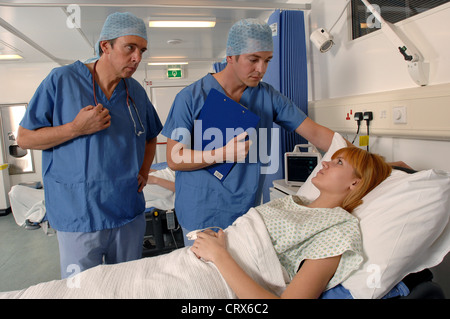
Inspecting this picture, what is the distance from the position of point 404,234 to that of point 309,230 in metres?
0.30

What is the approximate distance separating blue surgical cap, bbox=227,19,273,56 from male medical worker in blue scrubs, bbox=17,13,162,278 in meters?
0.40

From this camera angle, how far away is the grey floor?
98.9 inches

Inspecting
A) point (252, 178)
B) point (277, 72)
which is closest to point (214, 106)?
point (252, 178)

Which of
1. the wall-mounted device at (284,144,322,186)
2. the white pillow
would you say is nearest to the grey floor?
the wall-mounted device at (284,144,322,186)

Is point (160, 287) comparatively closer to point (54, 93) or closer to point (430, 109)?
point (54, 93)

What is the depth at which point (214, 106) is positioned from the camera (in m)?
1.33

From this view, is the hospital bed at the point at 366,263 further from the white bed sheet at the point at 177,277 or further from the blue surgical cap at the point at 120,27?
the blue surgical cap at the point at 120,27

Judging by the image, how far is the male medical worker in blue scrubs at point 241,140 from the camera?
4.30ft

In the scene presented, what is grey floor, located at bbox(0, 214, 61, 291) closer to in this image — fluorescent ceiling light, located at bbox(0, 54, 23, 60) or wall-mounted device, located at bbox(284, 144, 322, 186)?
wall-mounted device, located at bbox(284, 144, 322, 186)

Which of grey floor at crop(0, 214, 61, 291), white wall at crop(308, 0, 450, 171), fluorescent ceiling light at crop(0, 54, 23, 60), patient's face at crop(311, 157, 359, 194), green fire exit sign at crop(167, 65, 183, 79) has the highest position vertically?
fluorescent ceiling light at crop(0, 54, 23, 60)

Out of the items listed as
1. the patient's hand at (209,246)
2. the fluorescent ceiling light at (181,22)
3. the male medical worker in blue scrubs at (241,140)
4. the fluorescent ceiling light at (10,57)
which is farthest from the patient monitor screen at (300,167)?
the fluorescent ceiling light at (10,57)

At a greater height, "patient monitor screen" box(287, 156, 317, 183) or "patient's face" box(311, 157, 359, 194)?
"patient's face" box(311, 157, 359, 194)

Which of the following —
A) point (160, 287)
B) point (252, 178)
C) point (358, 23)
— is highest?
point (358, 23)
